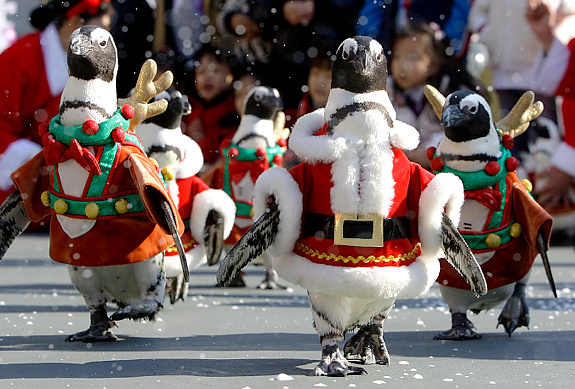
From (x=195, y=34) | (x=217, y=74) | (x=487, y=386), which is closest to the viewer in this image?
(x=487, y=386)

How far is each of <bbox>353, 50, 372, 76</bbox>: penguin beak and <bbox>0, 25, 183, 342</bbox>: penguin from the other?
41.1 inches

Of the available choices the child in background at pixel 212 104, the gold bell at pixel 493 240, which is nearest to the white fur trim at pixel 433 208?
the gold bell at pixel 493 240

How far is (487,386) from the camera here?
4.02 metres

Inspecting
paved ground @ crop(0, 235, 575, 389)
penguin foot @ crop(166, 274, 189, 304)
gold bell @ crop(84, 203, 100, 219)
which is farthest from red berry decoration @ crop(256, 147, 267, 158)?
gold bell @ crop(84, 203, 100, 219)

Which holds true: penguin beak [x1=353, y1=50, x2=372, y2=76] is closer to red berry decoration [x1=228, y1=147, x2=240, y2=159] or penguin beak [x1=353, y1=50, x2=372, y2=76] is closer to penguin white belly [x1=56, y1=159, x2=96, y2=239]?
penguin white belly [x1=56, y1=159, x2=96, y2=239]

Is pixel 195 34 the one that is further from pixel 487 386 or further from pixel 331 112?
pixel 487 386

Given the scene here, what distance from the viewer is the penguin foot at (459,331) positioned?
517 centimetres

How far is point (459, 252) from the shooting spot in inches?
170

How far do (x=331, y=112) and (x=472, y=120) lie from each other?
1090 mm

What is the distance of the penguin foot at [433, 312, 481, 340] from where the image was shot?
5172 millimetres

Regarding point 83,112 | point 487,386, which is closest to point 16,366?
point 83,112

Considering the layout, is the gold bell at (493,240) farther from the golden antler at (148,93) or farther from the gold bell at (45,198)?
the gold bell at (45,198)

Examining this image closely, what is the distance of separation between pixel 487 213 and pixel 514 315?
1.77 feet

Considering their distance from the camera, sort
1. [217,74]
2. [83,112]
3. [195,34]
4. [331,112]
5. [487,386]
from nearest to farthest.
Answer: [487,386], [331,112], [83,112], [217,74], [195,34]
